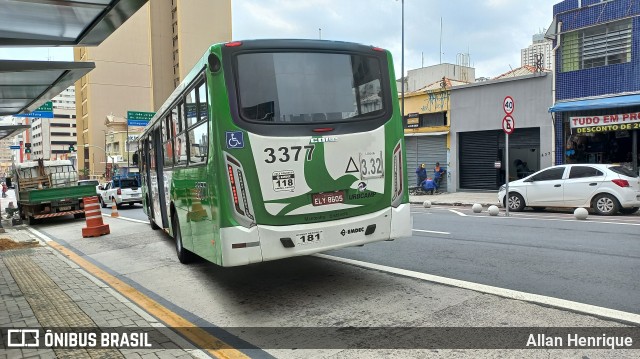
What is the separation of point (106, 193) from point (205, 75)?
23422 mm

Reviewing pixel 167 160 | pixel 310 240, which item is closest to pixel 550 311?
pixel 310 240

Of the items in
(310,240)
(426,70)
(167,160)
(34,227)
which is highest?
(426,70)

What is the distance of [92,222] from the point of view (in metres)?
13.5

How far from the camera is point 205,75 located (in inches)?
226

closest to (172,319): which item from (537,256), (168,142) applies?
(168,142)

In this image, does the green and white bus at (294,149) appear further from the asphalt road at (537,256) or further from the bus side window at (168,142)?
the bus side window at (168,142)

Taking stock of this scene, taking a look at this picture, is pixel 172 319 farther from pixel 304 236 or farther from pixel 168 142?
pixel 168 142

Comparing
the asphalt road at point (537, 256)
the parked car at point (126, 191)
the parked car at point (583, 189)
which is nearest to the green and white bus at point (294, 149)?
the asphalt road at point (537, 256)

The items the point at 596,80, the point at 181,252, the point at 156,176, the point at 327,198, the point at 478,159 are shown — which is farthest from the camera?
the point at 478,159

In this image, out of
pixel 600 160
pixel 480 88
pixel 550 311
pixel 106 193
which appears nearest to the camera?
pixel 550 311

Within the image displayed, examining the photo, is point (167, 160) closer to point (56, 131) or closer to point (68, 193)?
point (68, 193)

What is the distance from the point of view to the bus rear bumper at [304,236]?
17.5ft

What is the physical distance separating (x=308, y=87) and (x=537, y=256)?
190 inches

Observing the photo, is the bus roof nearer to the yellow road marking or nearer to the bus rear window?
the bus rear window
